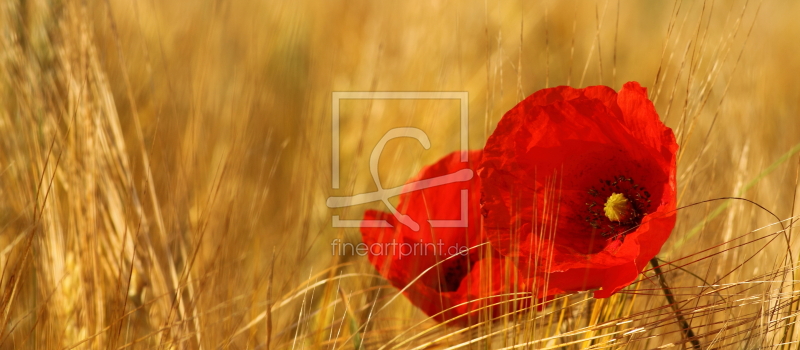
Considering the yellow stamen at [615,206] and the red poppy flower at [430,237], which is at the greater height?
the yellow stamen at [615,206]

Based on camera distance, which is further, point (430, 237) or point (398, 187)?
point (398, 187)

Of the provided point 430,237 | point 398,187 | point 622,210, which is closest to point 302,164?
point 398,187

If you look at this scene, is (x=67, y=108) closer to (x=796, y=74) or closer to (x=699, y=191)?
(x=699, y=191)

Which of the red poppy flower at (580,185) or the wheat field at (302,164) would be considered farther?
the wheat field at (302,164)

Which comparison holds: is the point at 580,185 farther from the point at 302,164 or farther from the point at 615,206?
→ the point at 302,164

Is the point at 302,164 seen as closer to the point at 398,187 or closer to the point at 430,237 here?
the point at 398,187
